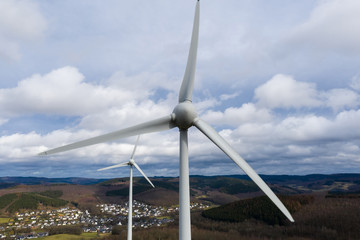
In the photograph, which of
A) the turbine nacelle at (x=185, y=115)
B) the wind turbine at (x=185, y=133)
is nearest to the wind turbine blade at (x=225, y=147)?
the wind turbine at (x=185, y=133)

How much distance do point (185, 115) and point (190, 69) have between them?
21.7 feet

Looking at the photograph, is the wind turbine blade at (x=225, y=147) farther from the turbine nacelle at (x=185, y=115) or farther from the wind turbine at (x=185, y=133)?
the turbine nacelle at (x=185, y=115)

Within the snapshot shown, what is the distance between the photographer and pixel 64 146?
70.9 ft

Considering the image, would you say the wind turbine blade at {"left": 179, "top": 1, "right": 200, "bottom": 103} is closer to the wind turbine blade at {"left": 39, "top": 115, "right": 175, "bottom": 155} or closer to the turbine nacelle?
the turbine nacelle

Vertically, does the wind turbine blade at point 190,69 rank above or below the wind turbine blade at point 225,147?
above

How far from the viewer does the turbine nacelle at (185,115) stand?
69.7ft

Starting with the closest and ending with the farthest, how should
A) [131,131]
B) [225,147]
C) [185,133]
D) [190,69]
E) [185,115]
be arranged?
[185,115] < [185,133] < [225,147] < [131,131] < [190,69]

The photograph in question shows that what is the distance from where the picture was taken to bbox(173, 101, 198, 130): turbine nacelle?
837 inches

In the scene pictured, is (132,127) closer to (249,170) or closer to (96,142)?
(96,142)

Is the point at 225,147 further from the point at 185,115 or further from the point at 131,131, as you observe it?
the point at 131,131

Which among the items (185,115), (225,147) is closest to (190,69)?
(185,115)

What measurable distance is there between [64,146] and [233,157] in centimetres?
1531

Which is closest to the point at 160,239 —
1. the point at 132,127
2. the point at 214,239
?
the point at 214,239

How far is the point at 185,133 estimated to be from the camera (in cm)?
2303
